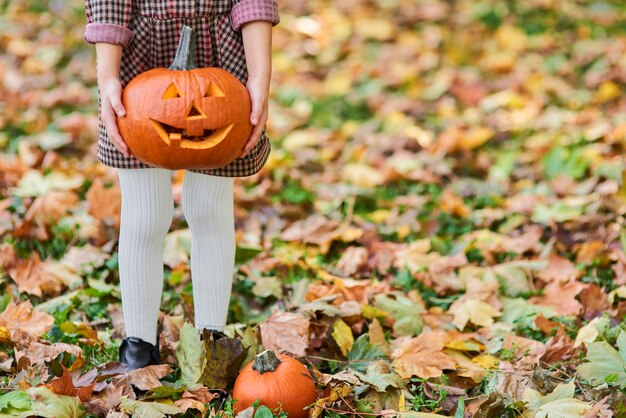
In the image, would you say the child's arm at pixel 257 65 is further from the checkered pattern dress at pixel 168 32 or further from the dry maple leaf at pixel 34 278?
the dry maple leaf at pixel 34 278

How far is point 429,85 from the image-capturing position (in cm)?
554

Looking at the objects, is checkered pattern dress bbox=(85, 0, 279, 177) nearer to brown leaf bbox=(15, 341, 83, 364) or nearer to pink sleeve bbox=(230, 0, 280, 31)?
pink sleeve bbox=(230, 0, 280, 31)

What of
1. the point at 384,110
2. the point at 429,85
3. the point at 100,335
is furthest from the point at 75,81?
the point at 100,335

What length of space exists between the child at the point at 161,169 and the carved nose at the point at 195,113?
15 cm

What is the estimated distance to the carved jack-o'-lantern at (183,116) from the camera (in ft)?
6.53

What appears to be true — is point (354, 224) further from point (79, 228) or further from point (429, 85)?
point (429, 85)

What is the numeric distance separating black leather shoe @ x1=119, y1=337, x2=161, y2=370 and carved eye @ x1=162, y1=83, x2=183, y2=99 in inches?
30.0

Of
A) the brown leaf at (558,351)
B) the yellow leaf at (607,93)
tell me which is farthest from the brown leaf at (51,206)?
the yellow leaf at (607,93)

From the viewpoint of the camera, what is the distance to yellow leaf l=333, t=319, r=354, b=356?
251 cm

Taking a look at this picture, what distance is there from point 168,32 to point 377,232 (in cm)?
173

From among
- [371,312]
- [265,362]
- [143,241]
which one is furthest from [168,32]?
[371,312]

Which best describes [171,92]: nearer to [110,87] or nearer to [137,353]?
[110,87]

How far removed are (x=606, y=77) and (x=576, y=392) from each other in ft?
11.5

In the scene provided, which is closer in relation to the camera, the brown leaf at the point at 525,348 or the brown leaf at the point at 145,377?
the brown leaf at the point at 145,377
